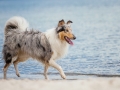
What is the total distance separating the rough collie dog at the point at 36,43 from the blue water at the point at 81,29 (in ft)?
1.74

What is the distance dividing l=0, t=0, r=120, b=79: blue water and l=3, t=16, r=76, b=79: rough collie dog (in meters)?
0.53

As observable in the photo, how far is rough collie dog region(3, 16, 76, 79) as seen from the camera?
579cm

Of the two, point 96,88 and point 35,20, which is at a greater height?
point 35,20

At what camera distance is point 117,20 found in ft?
24.9

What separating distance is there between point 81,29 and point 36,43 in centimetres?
254

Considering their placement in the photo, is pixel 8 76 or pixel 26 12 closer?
pixel 8 76

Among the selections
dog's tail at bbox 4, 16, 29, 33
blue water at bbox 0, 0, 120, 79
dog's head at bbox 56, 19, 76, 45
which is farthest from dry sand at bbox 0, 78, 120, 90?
blue water at bbox 0, 0, 120, 79

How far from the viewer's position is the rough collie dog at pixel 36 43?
579 cm

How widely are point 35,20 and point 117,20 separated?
156 cm

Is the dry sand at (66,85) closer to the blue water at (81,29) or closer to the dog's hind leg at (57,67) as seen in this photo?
the dog's hind leg at (57,67)

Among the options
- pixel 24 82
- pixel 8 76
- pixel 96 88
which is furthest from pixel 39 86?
pixel 8 76

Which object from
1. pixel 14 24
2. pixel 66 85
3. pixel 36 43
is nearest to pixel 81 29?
pixel 14 24

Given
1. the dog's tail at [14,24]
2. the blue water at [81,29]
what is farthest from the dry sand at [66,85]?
the blue water at [81,29]

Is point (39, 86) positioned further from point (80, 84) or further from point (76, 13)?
point (76, 13)
